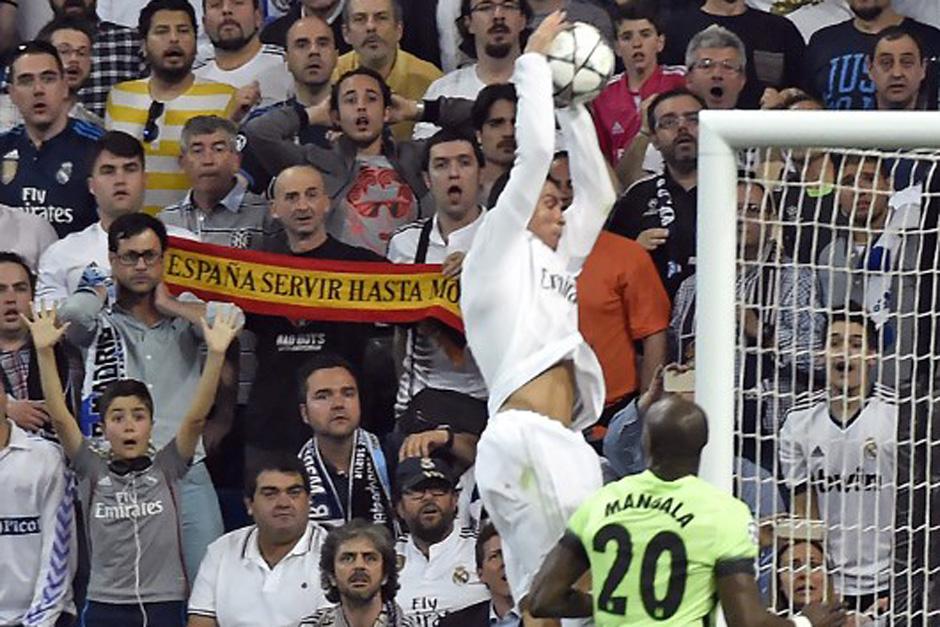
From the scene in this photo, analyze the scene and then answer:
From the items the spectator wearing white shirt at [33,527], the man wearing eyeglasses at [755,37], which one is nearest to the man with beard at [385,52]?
the man wearing eyeglasses at [755,37]

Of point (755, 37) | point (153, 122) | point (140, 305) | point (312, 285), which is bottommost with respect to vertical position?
point (140, 305)

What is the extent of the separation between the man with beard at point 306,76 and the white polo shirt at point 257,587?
75.3 inches

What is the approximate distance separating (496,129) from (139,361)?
192 centimetres

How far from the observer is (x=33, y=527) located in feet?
36.4

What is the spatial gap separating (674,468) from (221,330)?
4.13m

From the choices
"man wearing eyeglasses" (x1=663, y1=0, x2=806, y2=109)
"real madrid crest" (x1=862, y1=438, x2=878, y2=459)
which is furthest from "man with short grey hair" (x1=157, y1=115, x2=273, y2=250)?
"real madrid crest" (x1=862, y1=438, x2=878, y2=459)

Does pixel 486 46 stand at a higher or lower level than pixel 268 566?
higher

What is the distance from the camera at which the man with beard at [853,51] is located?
11.9 m

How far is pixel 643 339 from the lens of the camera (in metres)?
11.0

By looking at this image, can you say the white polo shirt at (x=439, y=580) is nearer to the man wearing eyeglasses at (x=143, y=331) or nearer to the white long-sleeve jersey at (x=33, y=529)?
the man wearing eyeglasses at (x=143, y=331)

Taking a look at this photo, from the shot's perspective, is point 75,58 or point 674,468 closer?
point 674,468

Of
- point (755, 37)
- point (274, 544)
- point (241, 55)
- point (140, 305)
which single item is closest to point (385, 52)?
point (241, 55)

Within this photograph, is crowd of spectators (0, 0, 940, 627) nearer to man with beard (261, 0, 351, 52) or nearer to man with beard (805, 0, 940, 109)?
man with beard (805, 0, 940, 109)

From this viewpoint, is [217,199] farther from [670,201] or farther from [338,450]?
[670,201]
